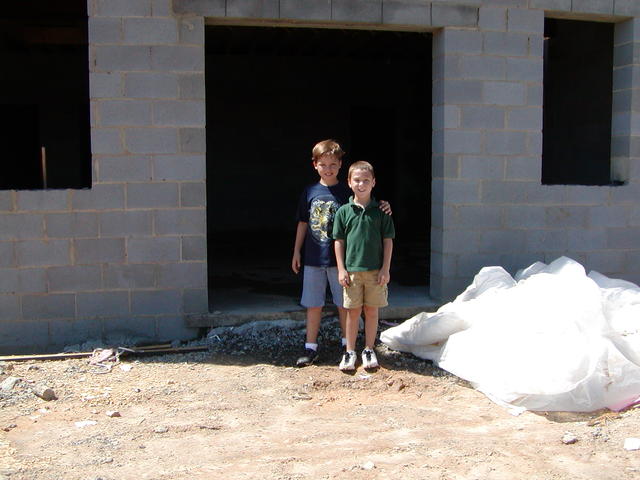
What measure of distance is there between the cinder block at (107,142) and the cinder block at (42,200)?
1.46ft

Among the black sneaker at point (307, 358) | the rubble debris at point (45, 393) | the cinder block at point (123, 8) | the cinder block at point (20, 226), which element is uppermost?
the cinder block at point (123, 8)

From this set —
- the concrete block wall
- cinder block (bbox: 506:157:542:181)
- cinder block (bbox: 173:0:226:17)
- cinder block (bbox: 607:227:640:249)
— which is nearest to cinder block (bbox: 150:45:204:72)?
the concrete block wall

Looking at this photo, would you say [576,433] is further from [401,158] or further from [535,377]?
[401,158]

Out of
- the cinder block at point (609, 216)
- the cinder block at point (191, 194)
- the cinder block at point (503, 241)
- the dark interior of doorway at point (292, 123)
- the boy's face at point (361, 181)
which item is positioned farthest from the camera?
the dark interior of doorway at point (292, 123)

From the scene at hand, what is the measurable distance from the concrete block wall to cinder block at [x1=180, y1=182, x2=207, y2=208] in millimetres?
12

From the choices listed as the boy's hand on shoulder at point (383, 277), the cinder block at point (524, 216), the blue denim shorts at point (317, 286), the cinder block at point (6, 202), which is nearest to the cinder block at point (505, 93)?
the cinder block at point (524, 216)

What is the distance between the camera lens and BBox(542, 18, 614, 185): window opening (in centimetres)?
841

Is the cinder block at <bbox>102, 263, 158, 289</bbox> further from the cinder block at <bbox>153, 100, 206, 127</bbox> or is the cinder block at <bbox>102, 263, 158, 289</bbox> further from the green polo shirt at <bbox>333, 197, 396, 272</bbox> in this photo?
the green polo shirt at <bbox>333, 197, 396, 272</bbox>

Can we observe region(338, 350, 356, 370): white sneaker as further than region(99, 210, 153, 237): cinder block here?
No

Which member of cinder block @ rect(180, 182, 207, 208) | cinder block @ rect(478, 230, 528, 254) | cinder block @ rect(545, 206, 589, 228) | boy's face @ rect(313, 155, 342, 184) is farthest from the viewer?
cinder block @ rect(545, 206, 589, 228)

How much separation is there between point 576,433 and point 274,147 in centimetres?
943

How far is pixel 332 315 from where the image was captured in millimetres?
6191

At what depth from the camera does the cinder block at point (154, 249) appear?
5730 mm

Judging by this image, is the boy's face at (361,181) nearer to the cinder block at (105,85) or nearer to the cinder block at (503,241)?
the cinder block at (503,241)
